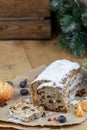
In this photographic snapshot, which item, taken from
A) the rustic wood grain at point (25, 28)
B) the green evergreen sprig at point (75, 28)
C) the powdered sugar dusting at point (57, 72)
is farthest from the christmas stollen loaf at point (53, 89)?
the rustic wood grain at point (25, 28)

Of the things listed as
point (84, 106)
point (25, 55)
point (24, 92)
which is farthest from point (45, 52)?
point (84, 106)

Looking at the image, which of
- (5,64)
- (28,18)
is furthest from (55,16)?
(5,64)

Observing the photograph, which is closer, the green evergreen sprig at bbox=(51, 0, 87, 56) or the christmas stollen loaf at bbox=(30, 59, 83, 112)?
the christmas stollen loaf at bbox=(30, 59, 83, 112)

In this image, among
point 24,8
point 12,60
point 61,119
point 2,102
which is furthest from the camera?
point 24,8

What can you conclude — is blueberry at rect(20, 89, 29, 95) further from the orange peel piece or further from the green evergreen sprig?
the green evergreen sprig

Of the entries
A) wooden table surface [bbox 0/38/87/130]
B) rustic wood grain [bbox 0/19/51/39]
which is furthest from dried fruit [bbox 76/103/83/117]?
rustic wood grain [bbox 0/19/51/39]

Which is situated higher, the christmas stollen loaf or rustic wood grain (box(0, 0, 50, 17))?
rustic wood grain (box(0, 0, 50, 17))

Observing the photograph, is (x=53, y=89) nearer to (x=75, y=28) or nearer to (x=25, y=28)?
(x=75, y=28)
